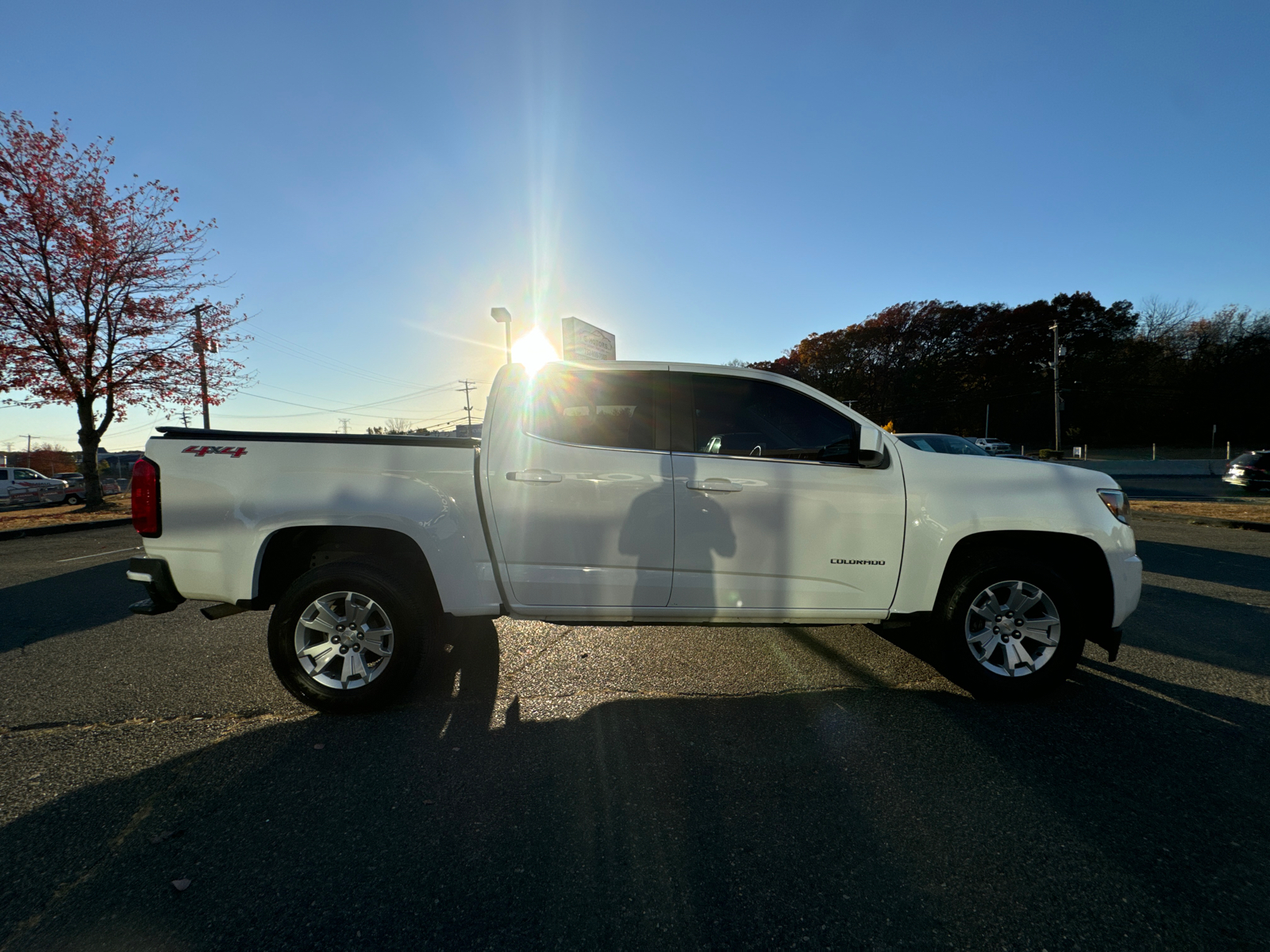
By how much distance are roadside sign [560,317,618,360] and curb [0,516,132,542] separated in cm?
1093

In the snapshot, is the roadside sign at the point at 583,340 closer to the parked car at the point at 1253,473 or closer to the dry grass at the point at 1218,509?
the dry grass at the point at 1218,509

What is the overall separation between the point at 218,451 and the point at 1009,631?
453 cm

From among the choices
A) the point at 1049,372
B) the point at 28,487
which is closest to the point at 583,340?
the point at 28,487

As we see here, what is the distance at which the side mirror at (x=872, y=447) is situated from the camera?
3.41m

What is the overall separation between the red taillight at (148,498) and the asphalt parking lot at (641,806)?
1.03m

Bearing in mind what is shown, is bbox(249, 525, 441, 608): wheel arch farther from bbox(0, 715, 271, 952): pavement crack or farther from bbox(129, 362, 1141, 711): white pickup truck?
bbox(0, 715, 271, 952): pavement crack

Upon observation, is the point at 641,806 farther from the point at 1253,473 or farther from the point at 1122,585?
the point at 1253,473

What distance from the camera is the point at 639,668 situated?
4.02 metres

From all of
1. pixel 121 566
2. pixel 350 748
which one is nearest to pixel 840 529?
pixel 350 748

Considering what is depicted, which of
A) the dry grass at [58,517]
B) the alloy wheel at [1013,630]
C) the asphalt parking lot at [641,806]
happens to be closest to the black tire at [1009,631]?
the alloy wheel at [1013,630]

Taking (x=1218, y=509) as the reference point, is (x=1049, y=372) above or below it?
above

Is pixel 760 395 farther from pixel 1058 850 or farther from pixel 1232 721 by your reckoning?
pixel 1232 721

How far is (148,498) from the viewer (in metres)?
3.27

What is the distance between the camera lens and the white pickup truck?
10.8 feet
